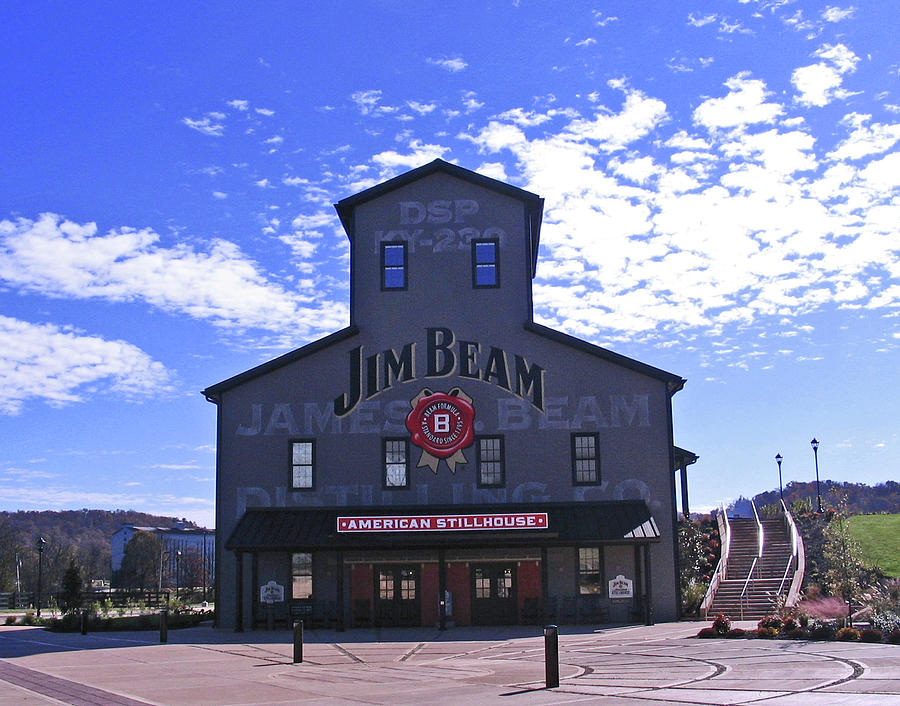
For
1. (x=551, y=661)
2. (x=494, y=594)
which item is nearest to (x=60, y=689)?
(x=551, y=661)

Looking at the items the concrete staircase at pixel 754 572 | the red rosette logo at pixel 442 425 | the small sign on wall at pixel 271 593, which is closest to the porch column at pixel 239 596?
the small sign on wall at pixel 271 593

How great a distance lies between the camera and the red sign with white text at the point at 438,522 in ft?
104

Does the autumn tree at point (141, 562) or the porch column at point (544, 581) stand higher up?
the porch column at point (544, 581)

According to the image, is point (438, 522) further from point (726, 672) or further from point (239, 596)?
point (726, 672)

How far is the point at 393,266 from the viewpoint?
3600cm

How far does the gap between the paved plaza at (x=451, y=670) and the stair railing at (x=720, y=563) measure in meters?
4.30

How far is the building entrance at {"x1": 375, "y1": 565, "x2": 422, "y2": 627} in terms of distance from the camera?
109 feet

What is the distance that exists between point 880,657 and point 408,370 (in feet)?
64.5

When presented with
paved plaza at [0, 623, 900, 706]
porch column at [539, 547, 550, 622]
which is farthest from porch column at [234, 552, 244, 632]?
porch column at [539, 547, 550, 622]

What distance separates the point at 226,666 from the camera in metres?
21.1

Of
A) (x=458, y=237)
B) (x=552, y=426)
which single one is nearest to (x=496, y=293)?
(x=458, y=237)

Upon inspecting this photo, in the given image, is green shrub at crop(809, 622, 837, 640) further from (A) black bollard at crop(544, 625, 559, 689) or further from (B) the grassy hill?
(B) the grassy hill

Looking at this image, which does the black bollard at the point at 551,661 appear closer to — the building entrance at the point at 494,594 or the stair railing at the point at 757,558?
the building entrance at the point at 494,594

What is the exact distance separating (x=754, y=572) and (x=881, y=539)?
1933cm
